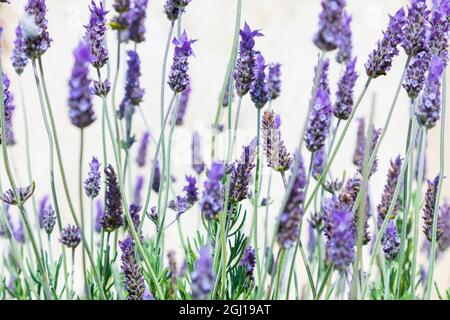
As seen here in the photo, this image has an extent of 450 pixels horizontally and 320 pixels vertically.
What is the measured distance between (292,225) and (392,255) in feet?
1.22

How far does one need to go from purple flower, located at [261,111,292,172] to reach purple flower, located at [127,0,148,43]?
0.30 metres

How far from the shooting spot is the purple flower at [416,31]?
966mm

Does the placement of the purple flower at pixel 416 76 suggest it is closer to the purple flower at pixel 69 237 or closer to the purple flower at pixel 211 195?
the purple flower at pixel 211 195

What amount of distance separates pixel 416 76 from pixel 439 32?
0.08 metres

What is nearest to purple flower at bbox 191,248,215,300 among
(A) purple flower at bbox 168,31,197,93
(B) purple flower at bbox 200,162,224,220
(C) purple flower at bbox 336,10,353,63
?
(B) purple flower at bbox 200,162,224,220

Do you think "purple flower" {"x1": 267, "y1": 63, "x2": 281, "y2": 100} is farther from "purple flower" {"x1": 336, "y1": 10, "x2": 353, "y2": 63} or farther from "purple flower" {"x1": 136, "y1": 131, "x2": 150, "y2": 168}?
"purple flower" {"x1": 136, "y1": 131, "x2": 150, "y2": 168}

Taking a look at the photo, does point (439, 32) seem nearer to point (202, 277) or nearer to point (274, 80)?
point (274, 80)

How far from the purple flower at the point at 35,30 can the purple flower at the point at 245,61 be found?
287 mm

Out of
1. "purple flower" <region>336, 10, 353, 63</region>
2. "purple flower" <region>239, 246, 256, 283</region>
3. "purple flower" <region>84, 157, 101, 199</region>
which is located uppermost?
"purple flower" <region>336, 10, 353, 63</region>

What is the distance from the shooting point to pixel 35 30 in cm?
88

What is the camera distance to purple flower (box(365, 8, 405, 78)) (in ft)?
3.19

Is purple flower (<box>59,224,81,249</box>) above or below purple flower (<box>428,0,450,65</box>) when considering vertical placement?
below
